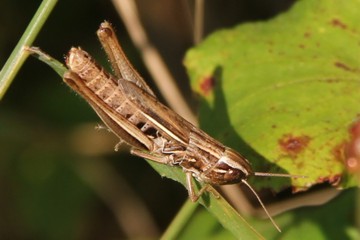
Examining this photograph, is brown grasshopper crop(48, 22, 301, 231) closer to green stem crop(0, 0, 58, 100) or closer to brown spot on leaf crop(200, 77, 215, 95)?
brown spot on leaf crop(200, 77, 215, 95)

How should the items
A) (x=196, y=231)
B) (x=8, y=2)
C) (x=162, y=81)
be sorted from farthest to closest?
(x=8, y=2)
(x=162, y=81)
(x=196, y=231)

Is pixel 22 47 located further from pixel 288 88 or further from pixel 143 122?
pixel 288 88

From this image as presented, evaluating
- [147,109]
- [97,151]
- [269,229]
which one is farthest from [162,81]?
[269,229]

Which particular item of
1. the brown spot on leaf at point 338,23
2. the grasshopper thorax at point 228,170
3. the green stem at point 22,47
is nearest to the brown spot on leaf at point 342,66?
the brown spot on leaf at point 338,23

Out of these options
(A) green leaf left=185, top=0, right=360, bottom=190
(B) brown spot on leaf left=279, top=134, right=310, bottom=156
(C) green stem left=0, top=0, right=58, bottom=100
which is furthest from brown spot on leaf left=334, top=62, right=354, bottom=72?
(C) green stem left=0, top=0, right=58, bottom=100

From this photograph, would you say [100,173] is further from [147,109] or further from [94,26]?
[147,109]

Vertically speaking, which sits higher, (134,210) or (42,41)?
(42,41)
